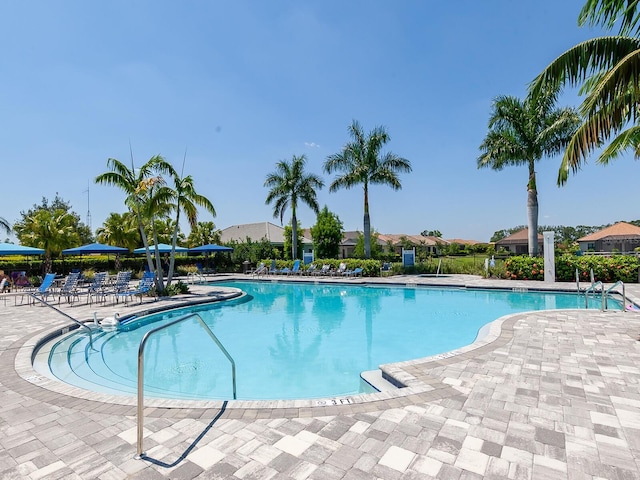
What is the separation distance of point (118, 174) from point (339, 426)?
14.5 metres

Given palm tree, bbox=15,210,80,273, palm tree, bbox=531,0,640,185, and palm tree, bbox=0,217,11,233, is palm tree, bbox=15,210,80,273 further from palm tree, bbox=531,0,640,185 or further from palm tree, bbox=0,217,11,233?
palm tree, bbox=531,0,640,185

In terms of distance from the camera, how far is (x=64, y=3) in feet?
28.2

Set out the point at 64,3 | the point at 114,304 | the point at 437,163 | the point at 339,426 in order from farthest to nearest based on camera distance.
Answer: the point at 437,163, the point at 114,304, the point at 64,3, the point at 339,426

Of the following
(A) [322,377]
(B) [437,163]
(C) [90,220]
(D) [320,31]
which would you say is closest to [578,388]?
(A) [322,377]

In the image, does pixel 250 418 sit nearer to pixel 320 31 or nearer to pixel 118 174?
pixel 320 31

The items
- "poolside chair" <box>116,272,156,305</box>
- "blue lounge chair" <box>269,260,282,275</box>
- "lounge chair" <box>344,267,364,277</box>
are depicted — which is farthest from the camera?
"blue lounge chair" <box>269,260,282,275</box>

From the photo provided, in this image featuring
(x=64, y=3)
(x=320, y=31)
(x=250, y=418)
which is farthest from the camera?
(x=320, y=31)

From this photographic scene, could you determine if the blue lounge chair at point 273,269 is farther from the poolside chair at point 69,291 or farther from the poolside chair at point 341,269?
the poolside chair at point 69,291

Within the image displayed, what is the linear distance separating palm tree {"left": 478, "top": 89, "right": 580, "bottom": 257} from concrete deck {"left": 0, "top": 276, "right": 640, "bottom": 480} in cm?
1598

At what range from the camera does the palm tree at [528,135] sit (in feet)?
59.1

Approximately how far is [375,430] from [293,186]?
977 inches

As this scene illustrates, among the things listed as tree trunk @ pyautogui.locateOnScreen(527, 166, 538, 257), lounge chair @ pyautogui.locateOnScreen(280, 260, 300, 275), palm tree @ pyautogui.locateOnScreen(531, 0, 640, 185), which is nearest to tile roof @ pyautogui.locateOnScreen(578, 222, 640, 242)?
tree trunk @ pyautogui.locateOnScreen(527, 166, 538, 257)

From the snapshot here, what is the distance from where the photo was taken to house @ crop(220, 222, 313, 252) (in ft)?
143

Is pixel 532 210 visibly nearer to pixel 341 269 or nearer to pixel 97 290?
pixel 341 269
